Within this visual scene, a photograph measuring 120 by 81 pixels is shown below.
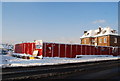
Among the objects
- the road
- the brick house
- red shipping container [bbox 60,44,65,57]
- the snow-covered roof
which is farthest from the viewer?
the snow-covered roof

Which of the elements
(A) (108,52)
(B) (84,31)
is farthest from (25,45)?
(B) (84,31)

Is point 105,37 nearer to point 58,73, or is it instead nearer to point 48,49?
point 48,49

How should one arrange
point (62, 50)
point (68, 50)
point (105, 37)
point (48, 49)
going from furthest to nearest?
point (105, 37)
point (68, 50)
point (62, 50)
point (48, 49)

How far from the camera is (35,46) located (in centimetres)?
2852

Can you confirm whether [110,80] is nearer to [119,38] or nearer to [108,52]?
[108,52]

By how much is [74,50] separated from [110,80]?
22190mm

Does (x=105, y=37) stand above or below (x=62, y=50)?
above

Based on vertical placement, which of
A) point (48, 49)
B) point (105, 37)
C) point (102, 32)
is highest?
point (102, 32)

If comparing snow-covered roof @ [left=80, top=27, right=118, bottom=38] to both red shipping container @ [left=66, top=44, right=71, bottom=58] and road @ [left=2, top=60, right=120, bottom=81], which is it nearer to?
red shipping container @ [left=66, top=44, right=71, bottom=58]

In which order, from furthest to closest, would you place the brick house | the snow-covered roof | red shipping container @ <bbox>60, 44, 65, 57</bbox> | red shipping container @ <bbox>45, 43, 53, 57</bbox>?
the snow-covered roof, the brick house, red shipping container @ <bbox>60, 44, 65, 57</bbox>, red shipping container @ <bbox>45, 43, 53, 57</bbox>

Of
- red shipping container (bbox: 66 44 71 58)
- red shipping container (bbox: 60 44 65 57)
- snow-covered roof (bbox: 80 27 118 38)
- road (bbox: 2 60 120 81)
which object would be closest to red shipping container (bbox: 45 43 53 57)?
red shipping container (bbox: 60 44 65 57)

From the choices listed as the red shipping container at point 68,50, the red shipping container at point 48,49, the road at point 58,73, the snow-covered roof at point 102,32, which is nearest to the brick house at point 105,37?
the snow-covered roof at point 102,32

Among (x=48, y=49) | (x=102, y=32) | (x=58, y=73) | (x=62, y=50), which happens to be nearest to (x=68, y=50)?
(x=62, y=50)

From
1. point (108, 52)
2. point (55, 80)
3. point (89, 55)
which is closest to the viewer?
point (55, 80)
